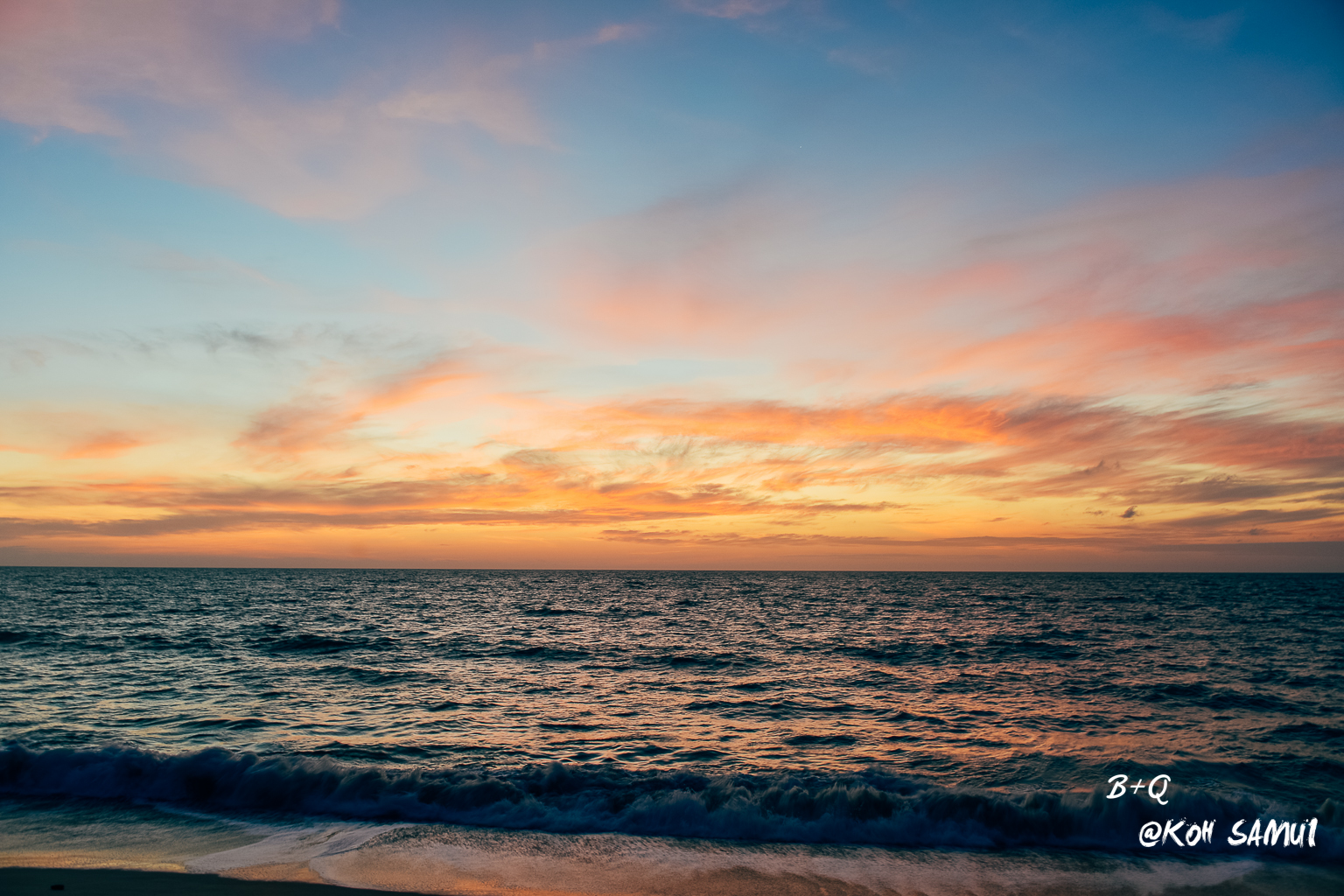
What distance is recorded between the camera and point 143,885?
8.55m

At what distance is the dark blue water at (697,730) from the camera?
12016 mm

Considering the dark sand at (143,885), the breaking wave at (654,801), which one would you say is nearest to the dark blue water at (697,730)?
the breaking wave at (654,801)

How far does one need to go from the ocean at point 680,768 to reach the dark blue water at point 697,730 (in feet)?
0.31

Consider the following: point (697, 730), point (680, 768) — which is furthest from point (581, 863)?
point (697, 730)

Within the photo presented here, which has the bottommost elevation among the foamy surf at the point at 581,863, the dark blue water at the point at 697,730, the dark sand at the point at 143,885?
the dark blue water at the point at 697,730

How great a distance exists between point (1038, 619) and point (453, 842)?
5539 centimetres

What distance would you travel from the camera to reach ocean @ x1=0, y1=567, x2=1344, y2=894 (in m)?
9.79

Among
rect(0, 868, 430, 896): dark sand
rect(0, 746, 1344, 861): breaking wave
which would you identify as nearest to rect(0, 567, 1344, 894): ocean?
rect(0, 746, 1344, 861): breaking wave

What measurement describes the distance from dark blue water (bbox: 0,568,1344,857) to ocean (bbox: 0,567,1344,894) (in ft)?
0.31

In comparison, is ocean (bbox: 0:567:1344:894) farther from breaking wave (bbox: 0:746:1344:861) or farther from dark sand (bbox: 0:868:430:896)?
dark sand (bbox: 0:868:430:896)

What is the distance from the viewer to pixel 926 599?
8425 cm

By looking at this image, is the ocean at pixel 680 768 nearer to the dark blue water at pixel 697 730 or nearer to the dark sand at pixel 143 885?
the dark blue water at pixel 697 730

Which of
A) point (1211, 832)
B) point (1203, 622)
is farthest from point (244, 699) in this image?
point (1203, 622)

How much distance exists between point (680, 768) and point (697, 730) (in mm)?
3551
